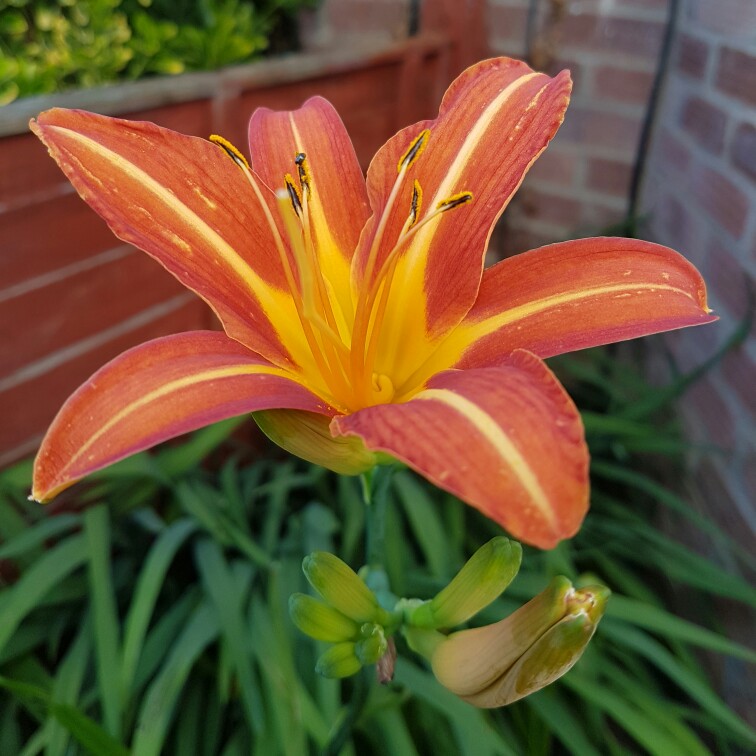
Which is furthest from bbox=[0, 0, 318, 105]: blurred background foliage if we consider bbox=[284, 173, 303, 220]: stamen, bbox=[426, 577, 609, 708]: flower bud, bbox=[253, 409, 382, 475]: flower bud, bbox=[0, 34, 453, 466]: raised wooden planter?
bbox=[426, 577, 609, 708]: flower bud

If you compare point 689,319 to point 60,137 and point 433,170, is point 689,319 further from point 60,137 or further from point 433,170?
point 60,137

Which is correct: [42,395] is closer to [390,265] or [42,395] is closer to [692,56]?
[390,265]

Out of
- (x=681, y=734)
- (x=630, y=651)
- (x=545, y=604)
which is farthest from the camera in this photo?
(x=630, y=651)

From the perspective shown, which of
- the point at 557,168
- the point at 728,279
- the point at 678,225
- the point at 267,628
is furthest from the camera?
the point at 557,168

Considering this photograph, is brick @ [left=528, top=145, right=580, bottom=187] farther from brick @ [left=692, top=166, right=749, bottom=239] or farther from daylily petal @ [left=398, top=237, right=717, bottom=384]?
daylily petal @ [left=398, top=237, right=717, bottom=384]

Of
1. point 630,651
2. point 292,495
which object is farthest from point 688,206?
point 292,495

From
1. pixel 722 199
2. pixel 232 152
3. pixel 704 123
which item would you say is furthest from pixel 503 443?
pixel 704 123
